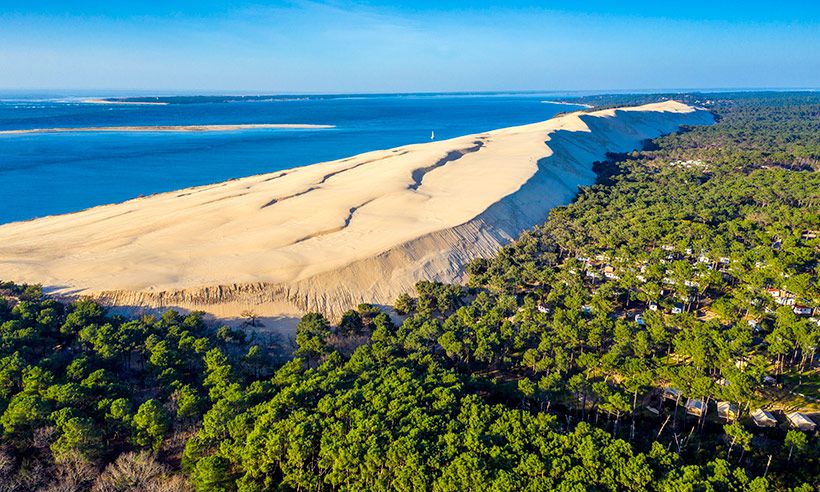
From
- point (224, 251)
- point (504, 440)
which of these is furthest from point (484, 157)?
point (504, 440)

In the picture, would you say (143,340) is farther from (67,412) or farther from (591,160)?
(591,160)

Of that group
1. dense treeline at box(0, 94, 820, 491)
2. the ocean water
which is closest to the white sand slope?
dense treeline at box(0, 94, 820, 491)

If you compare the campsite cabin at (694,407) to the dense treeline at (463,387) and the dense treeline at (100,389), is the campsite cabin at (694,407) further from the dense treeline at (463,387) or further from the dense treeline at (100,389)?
the dense treeline at (100,389)

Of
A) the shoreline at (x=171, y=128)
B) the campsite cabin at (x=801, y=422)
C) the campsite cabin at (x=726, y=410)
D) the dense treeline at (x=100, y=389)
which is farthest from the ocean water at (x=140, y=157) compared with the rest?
the campsite cabin at (x=801, y=422)

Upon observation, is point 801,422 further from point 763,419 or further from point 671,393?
point 671,393

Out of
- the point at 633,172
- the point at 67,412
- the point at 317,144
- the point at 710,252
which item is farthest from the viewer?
the point at 317,144
